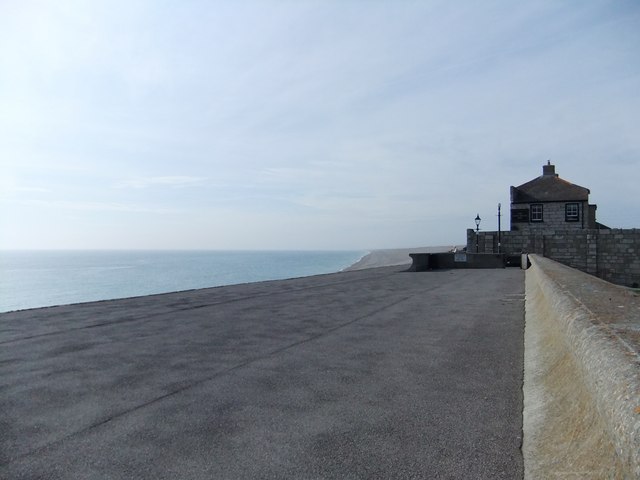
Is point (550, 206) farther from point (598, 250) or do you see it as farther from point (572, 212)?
point (598, 250)

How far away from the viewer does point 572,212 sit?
3928 centimetres

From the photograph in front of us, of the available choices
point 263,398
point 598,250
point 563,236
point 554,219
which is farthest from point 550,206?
point 263,398

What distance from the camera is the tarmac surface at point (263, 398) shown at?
130 inches

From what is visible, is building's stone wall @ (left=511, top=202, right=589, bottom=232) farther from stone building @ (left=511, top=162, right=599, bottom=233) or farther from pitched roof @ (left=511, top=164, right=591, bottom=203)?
pitched roof @ (left=511, top=164, right=591, bottom=203)

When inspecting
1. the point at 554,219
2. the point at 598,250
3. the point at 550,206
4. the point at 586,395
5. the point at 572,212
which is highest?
the point at 550,206

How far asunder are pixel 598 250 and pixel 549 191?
31.3 feet

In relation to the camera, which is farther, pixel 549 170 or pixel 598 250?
pixel 549 170

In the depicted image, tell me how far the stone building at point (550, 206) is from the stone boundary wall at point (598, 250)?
16.2 feet

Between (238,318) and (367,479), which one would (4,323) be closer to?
(238,318)

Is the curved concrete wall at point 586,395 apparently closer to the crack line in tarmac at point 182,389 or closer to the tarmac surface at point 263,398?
the tarmac surface at point 263,398

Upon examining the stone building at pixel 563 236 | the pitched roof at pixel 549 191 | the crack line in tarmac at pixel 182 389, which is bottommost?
the crack line in tarmac at pixel 182 389

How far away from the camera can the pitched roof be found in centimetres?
3916

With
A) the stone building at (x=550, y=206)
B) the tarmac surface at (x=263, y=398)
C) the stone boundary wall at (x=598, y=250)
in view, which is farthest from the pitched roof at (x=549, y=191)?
the tarmac surface at (x=263, y=398)

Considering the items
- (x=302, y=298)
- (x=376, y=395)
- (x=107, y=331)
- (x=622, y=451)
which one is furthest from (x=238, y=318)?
(x=622, y=451)
